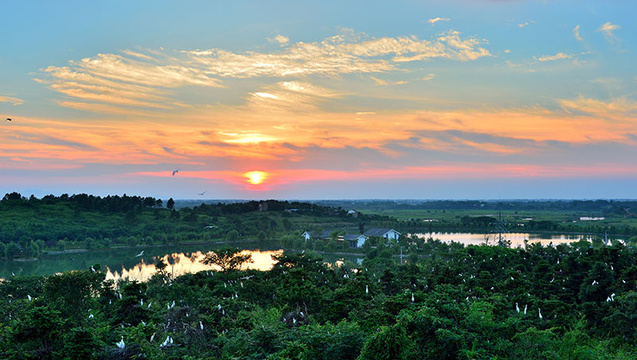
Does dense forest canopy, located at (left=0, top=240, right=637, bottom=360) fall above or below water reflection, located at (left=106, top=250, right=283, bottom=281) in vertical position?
above

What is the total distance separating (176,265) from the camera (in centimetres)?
5831

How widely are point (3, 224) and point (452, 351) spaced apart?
8798 centimetres

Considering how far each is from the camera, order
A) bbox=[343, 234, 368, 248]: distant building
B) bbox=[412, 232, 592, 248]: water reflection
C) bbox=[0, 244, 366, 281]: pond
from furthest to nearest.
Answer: bbox=[412, 232, 592, 248]: water reflection < bbox=[343, 234, 368, 248]: distant building < bbox=[0, 244, 366, 281]: pond

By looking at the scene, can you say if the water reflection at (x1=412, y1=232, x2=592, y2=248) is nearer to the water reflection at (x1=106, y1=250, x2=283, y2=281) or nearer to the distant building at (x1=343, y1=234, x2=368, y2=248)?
the distant building at (x1=343, y1=234, x2=368, y2=248)

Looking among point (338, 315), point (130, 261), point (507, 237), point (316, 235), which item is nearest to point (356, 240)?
point (316, 235)

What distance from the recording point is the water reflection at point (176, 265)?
5088 cm

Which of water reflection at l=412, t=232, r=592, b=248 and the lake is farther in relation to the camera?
water reflection at l=412, t=232, r=592, b=248

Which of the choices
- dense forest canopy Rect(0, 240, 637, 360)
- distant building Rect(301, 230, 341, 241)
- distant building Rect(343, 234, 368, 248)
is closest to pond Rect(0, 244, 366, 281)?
distant building Rect(301, 230, 341, 241)

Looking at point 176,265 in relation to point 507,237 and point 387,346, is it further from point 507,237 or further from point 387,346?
point 507,237

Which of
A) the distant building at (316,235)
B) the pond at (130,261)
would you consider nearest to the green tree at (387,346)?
the pond at (130,261)

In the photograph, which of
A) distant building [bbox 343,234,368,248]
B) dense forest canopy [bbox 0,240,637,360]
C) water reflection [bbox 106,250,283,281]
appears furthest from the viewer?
distant building [bbox 343,234,368,248]

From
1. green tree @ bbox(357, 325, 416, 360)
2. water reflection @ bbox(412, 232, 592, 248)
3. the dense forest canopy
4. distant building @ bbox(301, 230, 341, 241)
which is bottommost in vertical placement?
water reflection @ bbox(412, 232, 592, 248)

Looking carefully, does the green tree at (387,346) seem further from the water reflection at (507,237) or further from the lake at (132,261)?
the water reflection at (507,237)

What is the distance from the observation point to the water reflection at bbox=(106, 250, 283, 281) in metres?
50.9
